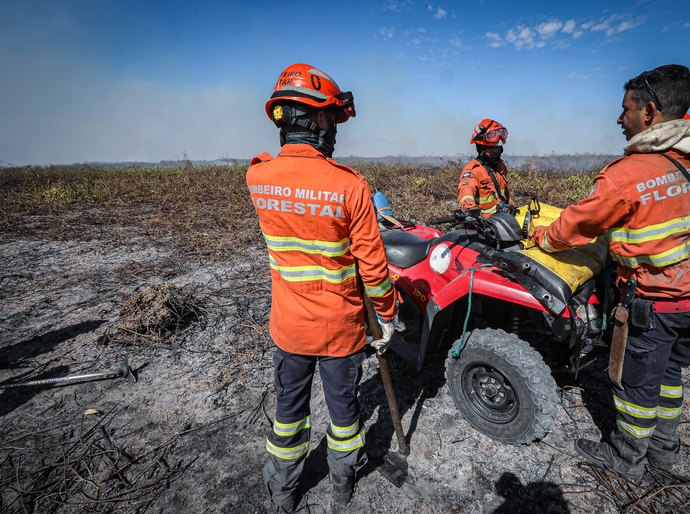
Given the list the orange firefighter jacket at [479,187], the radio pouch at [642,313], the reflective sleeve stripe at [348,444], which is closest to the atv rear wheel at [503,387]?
the radio pouch at [642,313]

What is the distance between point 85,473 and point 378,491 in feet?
6.52

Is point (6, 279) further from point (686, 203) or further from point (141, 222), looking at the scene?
point (686, 203)

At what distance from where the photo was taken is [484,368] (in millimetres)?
2385

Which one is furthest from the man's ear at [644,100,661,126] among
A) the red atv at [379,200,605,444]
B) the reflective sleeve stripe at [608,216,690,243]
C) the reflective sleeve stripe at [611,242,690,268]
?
the red atv at [379,200,605,444]

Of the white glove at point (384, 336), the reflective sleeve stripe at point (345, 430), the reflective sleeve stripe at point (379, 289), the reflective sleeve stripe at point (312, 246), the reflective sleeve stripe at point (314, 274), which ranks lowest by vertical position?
the reflective sleeve stripe at point (345, 430)

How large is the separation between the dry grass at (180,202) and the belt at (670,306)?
18.7 ft

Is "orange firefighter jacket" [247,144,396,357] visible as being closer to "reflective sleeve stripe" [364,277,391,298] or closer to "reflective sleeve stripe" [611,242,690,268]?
"reflective sleeve stripe" [364,277,391,298]

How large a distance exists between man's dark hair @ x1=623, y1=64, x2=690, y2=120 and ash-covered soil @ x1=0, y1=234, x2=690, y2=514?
87.9 inches

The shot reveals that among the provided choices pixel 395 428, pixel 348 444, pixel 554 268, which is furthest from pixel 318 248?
pixel 554 268

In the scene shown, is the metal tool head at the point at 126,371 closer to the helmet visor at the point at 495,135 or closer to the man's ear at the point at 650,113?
the man's ear at the point at 650,113

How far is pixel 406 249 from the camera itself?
9.97ft

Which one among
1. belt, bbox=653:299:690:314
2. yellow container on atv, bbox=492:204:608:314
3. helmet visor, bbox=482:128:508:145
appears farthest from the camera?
helmet visor, bbox=482:128:508:145

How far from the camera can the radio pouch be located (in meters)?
1.83

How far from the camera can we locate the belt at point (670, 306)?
5.97ft
